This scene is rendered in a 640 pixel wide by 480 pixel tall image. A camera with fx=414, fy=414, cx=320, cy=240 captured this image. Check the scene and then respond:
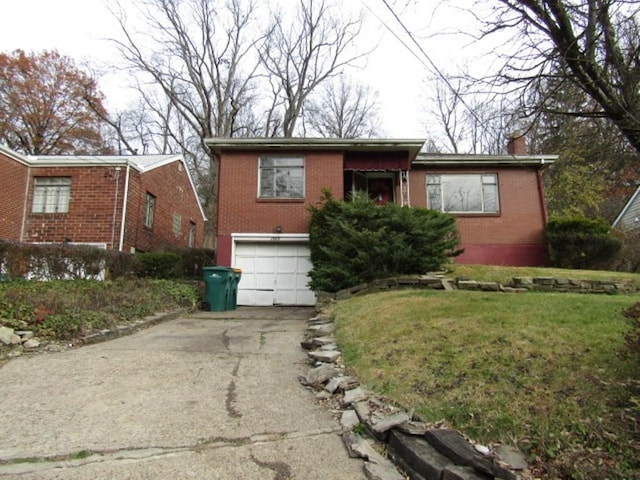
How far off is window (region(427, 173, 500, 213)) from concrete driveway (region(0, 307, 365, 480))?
400 inches

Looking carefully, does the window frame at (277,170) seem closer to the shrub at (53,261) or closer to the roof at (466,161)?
the roof at (466,161)

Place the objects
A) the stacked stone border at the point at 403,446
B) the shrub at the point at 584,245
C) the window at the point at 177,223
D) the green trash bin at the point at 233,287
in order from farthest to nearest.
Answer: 1. the window at the point at 177,223
2. the shrub at the point at 584,245
3. the green trash bin at the point at 233,287
4. the stacked stone border at the point at 403,446

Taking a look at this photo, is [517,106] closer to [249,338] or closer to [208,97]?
[249,338]

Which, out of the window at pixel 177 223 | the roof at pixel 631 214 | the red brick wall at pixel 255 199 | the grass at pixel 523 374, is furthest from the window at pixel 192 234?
the roof at pixel 631 214

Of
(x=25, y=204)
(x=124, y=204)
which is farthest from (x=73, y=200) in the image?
(x=124, y=204)

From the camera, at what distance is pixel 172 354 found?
580 cm

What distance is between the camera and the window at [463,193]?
1459 centimetres

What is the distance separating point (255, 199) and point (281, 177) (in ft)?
3.66

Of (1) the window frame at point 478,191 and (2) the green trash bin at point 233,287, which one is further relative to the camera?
(1) the window frame at point 478,191

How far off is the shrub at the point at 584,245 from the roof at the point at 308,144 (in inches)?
215

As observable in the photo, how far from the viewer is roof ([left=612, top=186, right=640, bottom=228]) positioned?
23103 mm

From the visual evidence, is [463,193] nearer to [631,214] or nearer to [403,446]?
[403,446]

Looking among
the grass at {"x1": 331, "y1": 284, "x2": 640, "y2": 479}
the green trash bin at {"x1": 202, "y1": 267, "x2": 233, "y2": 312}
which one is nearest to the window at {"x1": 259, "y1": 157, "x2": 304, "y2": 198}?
the green trash bin at {"x1": 202, "y1": 267, "x2": 233, "y2": 312}

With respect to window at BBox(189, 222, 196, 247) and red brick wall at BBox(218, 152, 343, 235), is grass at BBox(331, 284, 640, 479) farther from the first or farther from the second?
window at BBox(189, 222, 196, 247)
